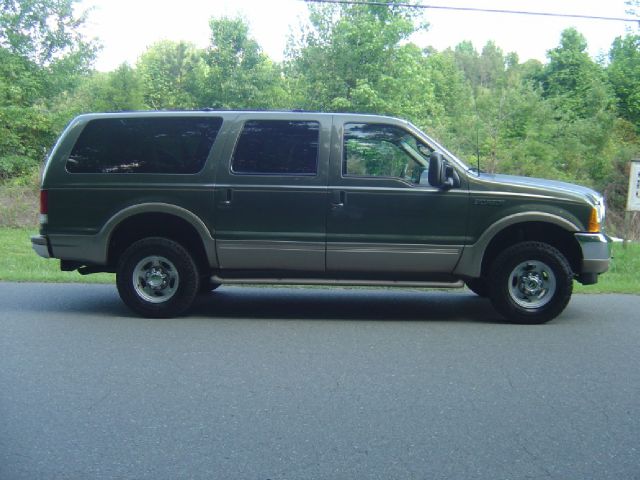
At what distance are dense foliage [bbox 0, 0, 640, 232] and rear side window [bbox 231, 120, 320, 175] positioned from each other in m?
14.9

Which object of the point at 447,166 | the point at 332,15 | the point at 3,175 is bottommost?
the point at 3,175

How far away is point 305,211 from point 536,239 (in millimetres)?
2591

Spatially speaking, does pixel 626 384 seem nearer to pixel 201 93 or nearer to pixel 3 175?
pixel 3 175

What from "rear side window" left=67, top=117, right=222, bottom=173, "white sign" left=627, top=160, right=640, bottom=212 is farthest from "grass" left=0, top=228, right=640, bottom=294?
"rear side window" left=67, top=117, right=222, bottom=173

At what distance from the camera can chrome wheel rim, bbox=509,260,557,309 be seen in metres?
8.00

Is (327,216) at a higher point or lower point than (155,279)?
higher

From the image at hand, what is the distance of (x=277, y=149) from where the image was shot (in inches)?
321

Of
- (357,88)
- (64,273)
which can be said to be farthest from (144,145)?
(357,88)

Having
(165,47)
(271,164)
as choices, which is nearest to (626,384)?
(271,164)

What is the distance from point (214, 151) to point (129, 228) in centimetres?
132

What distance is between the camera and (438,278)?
322 inches

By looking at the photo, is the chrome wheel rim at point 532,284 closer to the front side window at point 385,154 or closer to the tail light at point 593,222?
the tail light at point 593,222

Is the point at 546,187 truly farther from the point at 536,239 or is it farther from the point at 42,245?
the point at 42,245

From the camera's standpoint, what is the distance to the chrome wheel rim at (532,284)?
800cm
